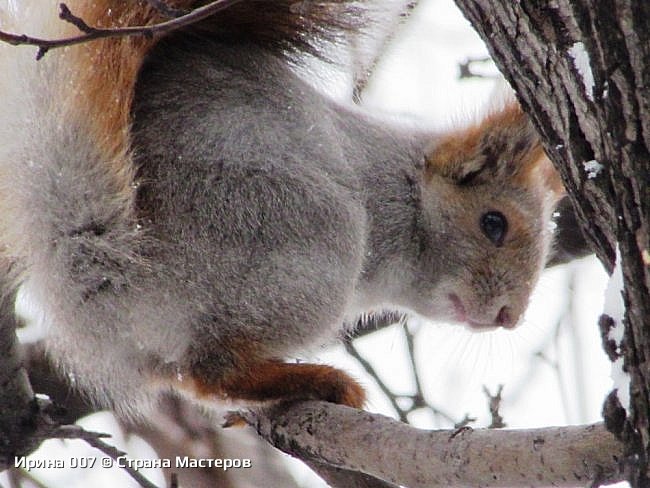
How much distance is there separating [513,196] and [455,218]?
211 mm

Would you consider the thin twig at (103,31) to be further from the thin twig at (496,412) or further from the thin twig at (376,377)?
the thin twig at (376,377)

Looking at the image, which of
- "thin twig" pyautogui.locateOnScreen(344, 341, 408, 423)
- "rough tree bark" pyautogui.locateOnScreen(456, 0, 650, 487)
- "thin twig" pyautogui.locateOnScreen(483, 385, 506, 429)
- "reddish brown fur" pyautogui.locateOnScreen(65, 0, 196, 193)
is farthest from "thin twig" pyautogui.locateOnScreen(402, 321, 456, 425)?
"rough tree bark" pyautogui.locateOnScreen(456, 0, 650, 487)

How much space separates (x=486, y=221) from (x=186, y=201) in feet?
3.27

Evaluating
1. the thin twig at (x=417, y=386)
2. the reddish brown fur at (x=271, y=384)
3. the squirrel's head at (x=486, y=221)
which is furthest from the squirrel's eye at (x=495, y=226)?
the reddish brown fur at (x=271, y=384)

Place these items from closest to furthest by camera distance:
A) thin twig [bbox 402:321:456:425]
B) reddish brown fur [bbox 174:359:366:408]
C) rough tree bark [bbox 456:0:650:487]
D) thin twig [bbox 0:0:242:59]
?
rough tree bark [bbox 456:0:650:487]
thin twig [bbox 0:0:242:59]
reddish brown fur [bbox 174:359:366:408]
thin twig [bbox 402:321:456:425]

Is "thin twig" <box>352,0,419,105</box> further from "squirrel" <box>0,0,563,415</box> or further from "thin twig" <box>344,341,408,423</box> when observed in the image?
"thin twig" <box>344,341,408,423</box>

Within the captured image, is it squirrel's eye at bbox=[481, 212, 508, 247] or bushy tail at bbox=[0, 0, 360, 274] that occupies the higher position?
bushy tail at bbox=[0, 0, 360, 274]

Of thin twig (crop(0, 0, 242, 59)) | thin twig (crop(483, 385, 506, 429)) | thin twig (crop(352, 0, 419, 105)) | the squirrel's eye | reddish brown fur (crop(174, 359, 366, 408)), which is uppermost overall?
thin twig (crop(0, 0, 242, 59))

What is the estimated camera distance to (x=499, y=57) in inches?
56.1

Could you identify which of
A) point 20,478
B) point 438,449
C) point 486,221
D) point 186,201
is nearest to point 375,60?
point 486,221

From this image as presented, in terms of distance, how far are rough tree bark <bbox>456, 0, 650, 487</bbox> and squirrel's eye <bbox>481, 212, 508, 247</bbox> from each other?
1281 millimetres

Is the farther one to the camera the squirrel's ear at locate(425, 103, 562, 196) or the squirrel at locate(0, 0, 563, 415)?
the squirrel's ear at locate(425, 103, 562, 196)

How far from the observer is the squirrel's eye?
8.96 ft

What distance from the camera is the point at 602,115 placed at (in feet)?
3.95
